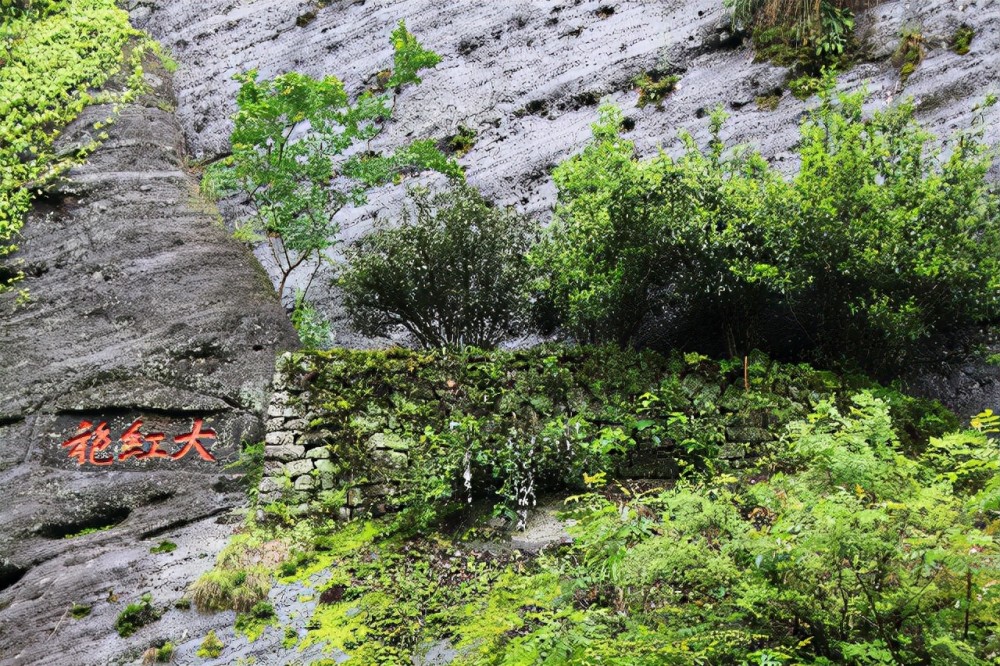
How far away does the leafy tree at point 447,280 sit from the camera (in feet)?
26.9

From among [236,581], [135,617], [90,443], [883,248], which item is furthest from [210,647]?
[883,248]

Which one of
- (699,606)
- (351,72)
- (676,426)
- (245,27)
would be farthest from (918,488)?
(245,27)

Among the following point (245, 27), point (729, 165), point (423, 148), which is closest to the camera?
point (729, 165)

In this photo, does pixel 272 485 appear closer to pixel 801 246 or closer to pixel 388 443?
pixel 388 443

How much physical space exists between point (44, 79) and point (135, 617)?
8929 millimetres

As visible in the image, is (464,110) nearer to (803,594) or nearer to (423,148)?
(423,148)

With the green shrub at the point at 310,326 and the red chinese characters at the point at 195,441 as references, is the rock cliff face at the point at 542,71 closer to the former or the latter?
the green shrub at the point at 310,326

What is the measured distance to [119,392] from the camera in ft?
27.5

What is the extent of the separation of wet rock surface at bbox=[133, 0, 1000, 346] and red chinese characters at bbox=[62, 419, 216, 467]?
2.21 metres

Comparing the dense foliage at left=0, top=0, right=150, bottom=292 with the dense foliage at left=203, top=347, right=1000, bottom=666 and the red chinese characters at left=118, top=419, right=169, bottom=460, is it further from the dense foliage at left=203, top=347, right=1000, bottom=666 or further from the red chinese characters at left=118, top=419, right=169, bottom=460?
the dense foliage at left=203, top=347, right=1000, bottom=666

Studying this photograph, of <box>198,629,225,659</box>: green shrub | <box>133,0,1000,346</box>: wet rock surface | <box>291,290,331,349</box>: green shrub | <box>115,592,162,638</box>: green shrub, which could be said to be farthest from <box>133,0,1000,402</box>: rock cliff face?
<box>198,629,225,659</box>: green shrub

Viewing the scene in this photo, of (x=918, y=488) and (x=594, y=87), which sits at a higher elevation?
(x=594, y=87)

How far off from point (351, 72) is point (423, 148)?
4.15 metres

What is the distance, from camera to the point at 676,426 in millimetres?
6949
